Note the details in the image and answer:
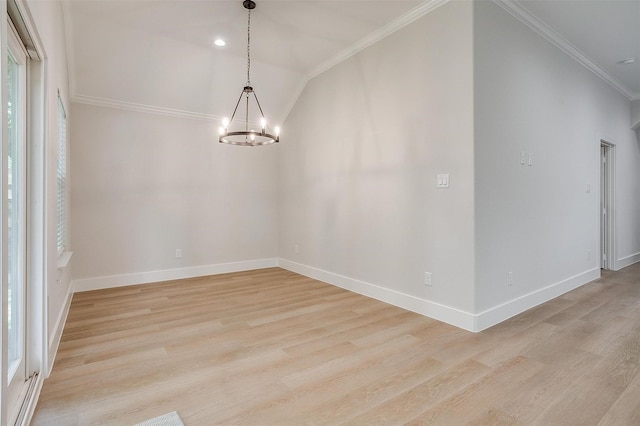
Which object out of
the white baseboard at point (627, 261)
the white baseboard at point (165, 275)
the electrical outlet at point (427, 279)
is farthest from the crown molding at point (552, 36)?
the white baseboard at point (165, 275)

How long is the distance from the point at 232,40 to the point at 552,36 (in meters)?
3.72

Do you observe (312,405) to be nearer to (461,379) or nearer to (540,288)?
(461,379)

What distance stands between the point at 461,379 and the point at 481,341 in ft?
2.32

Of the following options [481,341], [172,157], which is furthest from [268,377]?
[172,157]

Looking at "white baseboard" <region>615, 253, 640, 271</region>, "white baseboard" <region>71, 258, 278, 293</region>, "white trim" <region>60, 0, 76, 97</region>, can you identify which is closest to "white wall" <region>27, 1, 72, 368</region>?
"white trim" <region>60, 0, 76, 97</region>

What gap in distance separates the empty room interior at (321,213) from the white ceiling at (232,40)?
0.03 m

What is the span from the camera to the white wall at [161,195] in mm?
→ 4371

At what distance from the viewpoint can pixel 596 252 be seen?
15.4ft

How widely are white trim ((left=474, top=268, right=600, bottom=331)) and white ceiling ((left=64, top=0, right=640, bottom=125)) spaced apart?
9.47ft

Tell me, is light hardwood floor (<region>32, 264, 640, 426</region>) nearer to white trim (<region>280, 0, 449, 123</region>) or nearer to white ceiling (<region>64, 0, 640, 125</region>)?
white ceiling (<region>64, 0, 640, 125</region>)

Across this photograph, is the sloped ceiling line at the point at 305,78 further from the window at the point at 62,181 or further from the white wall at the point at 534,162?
the window at the point at 62,181

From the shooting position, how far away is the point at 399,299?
141 inches

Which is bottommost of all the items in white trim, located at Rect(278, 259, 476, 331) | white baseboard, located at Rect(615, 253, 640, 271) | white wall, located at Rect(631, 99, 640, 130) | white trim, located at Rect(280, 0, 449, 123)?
white trim, located at Rect(278, 259, 476, 331)

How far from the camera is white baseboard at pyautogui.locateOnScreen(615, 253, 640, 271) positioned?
5288mm
